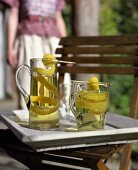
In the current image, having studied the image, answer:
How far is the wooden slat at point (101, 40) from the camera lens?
2.46 meters

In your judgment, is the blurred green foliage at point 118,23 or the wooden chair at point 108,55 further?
the blurred green foliage at point 118,23

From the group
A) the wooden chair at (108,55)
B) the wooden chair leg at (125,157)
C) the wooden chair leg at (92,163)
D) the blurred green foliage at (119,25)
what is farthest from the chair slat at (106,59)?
the blurred green foliage at (119,25)

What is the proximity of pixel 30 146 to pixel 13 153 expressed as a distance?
165 millimetres

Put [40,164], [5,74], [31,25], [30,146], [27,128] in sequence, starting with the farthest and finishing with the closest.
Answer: [5,74]
[31,25]
[40,164]
[27,128]
[30,146]

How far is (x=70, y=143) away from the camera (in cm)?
160

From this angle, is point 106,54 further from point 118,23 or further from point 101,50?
point 118,23

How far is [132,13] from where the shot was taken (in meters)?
8.66

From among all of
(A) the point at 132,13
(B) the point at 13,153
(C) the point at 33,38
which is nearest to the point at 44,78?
(B) the point at 13,153

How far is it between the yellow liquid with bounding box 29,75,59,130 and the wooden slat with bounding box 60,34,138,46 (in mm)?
751

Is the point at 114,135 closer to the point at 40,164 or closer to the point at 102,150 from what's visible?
the point at 102,150

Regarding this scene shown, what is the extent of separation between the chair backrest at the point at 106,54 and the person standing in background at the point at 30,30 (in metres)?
0.55

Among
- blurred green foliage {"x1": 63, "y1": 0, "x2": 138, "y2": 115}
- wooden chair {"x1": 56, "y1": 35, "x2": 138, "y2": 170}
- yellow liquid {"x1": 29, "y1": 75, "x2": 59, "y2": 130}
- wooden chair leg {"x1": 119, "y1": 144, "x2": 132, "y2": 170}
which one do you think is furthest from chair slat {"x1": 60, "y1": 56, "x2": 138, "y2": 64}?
blurred green foliage {"x1": 63, "y1": 0, "x2": 138, "y2": 115}

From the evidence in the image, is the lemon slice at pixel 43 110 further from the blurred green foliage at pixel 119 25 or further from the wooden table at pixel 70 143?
the blurred green foliage at pixel 119 25

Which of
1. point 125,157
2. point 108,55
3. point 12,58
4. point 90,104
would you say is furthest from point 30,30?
point 90,104
